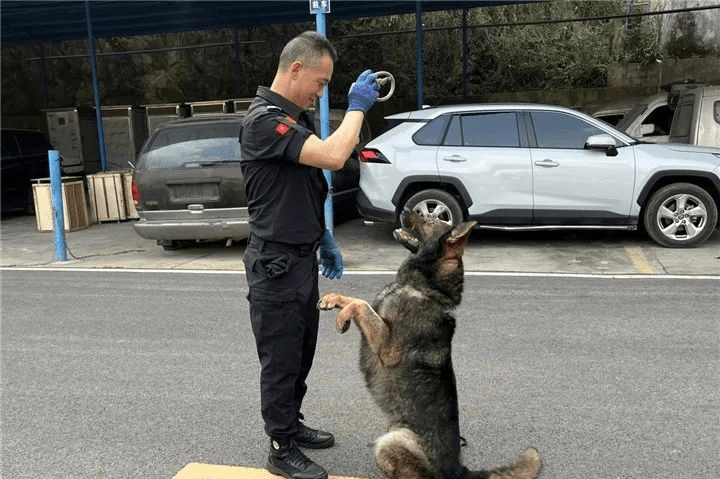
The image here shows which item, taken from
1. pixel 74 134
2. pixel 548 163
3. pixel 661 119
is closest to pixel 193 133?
pixel 548 163

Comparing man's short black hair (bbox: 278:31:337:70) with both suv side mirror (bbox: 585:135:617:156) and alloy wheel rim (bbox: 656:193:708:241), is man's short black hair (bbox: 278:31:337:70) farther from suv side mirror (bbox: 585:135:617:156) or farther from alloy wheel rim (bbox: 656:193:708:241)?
alloy wheel rim (bbox: 656:193:708:241)

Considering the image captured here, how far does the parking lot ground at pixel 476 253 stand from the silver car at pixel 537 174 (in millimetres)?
368

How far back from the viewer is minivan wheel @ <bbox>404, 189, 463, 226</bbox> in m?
8.53

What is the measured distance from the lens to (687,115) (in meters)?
9.40

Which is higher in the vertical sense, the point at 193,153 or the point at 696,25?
the point at 696,25

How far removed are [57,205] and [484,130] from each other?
5925 millimetres

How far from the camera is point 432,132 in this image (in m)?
8.80

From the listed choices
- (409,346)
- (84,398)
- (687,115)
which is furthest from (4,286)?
(687,115)

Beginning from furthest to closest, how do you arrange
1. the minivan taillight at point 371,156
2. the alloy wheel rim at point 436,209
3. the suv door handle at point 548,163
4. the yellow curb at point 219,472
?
the minivan taillight at point 371,156 < the alloy wheel rim at point 436,209 < the suv door handle at point 548,163 < the yellow curb at point 219,472

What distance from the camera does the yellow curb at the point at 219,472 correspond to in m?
3.29

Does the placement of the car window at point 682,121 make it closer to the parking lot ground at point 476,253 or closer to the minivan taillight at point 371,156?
the parking lot ground at point 476,253

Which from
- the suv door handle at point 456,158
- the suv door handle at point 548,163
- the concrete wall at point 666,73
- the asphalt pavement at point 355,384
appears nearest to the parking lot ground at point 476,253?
the asphalt pavement at point 355,384

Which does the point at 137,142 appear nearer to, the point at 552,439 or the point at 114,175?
the point at 114,175

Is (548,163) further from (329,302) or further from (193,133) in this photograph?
(329,302)
